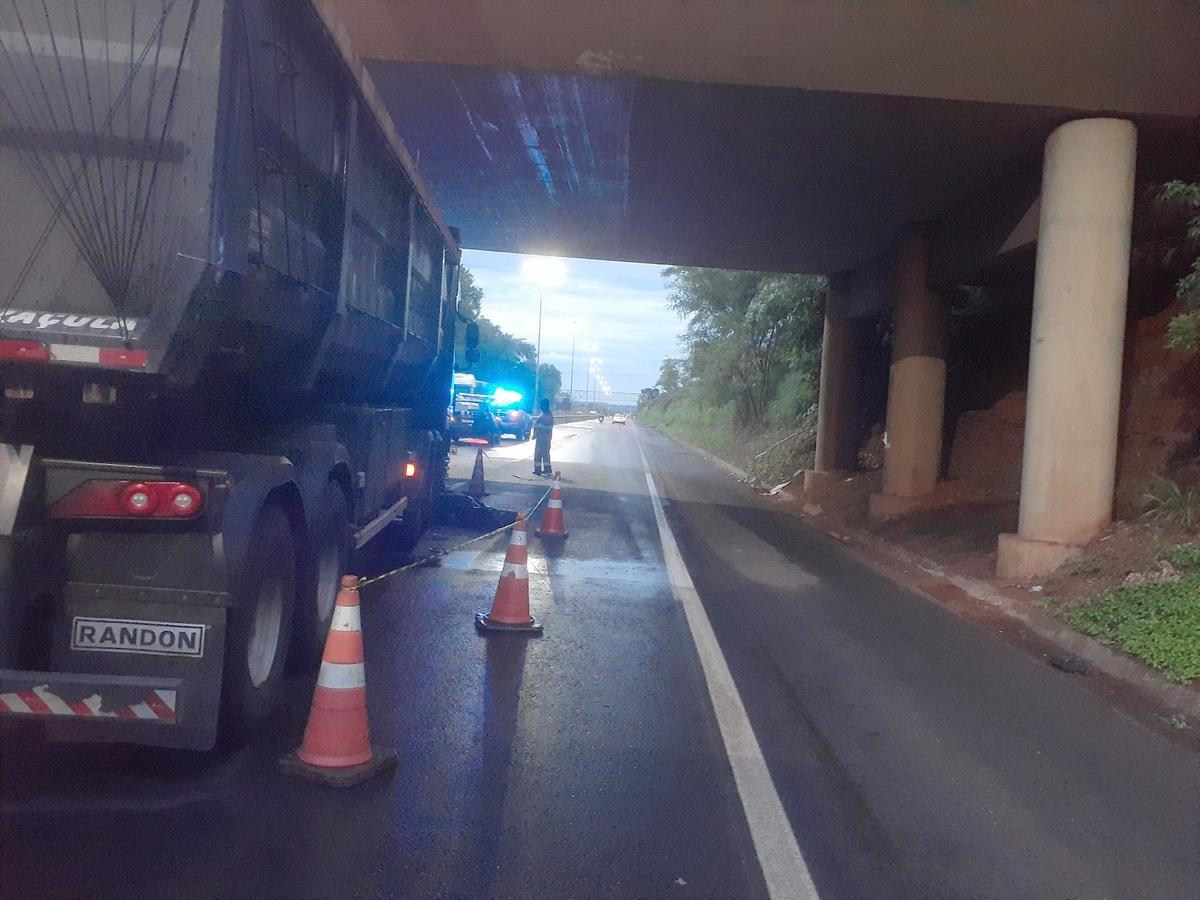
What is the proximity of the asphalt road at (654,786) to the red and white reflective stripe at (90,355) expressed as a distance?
75.5 inches

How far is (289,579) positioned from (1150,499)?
9.82 metres

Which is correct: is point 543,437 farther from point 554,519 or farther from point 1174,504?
point 1174,504

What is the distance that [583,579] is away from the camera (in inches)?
460

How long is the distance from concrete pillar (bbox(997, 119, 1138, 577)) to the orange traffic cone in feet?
20.4

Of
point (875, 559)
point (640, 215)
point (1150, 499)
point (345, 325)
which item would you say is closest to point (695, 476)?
point (640, 215)

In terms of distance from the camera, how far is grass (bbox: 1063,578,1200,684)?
8.18 meters

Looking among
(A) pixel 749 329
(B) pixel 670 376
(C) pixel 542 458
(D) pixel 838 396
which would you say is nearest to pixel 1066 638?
(D) pixel 838 396

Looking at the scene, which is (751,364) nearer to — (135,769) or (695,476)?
(695,476)

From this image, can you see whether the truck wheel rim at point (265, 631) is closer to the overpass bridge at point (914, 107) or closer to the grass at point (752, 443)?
the overpass bridge at point (914, 107)

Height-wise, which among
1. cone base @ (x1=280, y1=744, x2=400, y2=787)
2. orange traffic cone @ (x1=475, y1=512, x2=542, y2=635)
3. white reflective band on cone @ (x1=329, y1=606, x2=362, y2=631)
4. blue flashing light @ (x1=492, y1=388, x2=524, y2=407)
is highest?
blue flashing light @ (x1=492, y1=388, x2=524, y2=407)

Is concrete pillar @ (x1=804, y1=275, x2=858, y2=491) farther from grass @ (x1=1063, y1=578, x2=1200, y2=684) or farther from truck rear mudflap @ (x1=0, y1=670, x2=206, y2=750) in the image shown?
truck rear mudflap @ (x1=0, y1=670, x2=206, y2=750)

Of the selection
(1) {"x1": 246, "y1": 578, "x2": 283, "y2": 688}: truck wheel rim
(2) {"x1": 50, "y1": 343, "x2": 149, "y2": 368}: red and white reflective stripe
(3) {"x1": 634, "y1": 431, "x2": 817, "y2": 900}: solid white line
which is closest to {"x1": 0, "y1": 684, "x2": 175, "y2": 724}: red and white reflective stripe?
(1) {"x1": 246, "y1": 578, "x2": 283, "y2": 688}: truck wheel rim

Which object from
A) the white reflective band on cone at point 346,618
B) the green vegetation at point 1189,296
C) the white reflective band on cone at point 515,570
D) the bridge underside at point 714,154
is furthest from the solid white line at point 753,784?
the bridge underside at point 714,154

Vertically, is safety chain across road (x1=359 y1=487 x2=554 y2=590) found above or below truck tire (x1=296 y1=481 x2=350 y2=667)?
below
